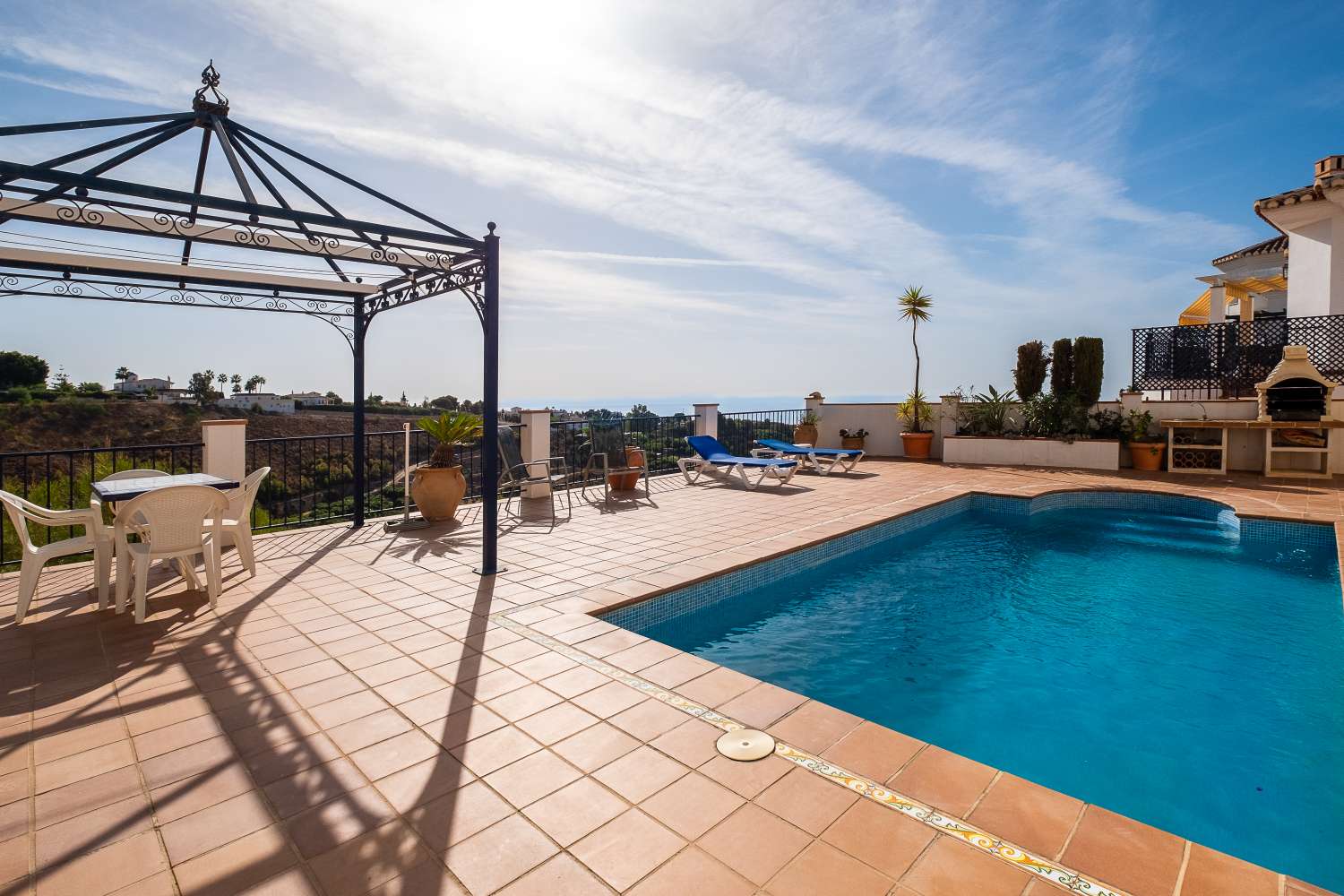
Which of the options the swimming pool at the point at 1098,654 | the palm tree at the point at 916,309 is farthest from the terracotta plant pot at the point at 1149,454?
the swimming pool at the point at 1098,654

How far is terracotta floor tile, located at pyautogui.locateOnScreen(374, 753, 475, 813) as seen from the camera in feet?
6.30

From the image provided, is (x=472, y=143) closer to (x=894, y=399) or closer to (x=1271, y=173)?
(x=894, y=399)

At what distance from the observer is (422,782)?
2.00 metres

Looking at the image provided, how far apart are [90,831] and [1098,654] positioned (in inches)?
193

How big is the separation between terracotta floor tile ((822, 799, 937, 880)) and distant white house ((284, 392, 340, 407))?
1671cm

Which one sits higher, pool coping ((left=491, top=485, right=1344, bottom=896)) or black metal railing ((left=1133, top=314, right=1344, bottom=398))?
black metal railing ((left=1133, top=314, right=1344, bottom=398))

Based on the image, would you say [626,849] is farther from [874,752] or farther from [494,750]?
[874,752]

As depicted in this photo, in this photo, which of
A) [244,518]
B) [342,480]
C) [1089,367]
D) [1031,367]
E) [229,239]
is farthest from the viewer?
[1031,367]

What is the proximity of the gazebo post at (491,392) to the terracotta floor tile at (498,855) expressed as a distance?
2846 millimetres

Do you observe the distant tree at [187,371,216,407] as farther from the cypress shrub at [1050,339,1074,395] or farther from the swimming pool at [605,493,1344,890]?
the cypress shrub at [1050,339,1074,395]

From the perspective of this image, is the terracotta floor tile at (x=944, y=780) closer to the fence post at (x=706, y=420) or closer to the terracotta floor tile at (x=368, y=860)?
the terracotta floor tile at (x=368, y=860)

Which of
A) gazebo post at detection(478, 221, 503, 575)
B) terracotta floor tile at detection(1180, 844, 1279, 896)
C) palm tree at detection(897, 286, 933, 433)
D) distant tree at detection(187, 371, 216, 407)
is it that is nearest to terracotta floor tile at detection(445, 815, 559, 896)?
terracotta floor tile at detection(1180, 844, 1279, 896)

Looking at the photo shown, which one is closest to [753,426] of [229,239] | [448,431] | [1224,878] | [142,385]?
[448,431]

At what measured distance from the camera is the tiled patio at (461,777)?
1.60m
